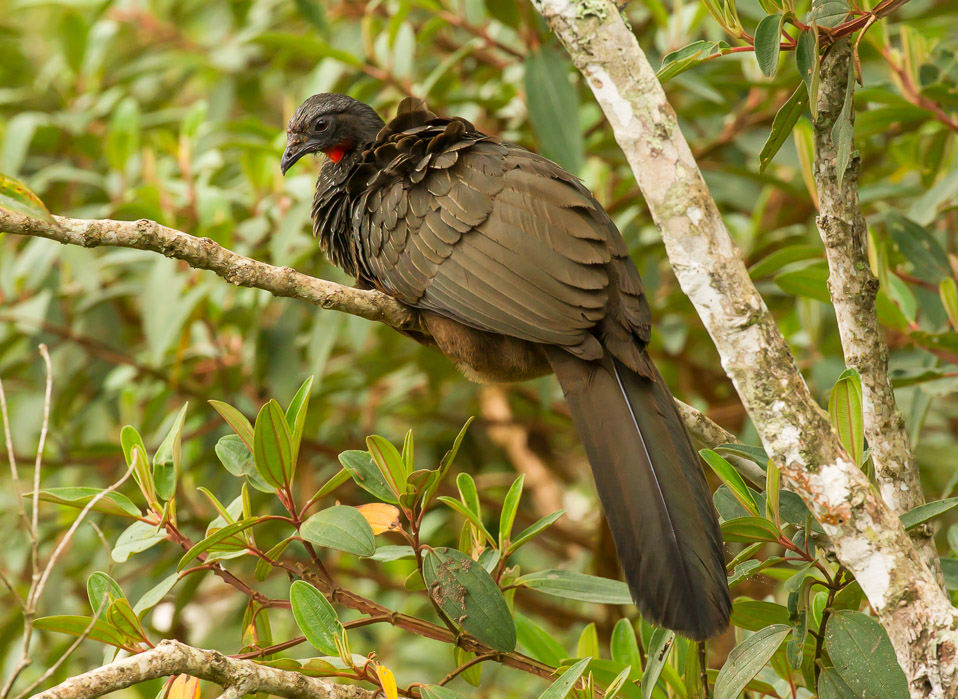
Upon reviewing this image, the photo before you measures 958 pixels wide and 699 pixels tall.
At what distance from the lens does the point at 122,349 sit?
4.38 metres

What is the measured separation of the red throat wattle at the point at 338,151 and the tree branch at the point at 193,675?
7.69ft

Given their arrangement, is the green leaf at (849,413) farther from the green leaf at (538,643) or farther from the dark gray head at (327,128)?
the dark gray head at (327,128)

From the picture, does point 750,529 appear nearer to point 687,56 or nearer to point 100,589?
point 687,56

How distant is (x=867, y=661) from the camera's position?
1712 mm

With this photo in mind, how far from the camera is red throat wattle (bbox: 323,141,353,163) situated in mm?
3615

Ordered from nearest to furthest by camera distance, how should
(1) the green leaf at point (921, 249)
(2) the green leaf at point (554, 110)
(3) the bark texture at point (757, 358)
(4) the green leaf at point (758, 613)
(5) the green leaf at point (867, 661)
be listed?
(3) the bark texture at point (757, 358), (5) the green leaf at point (867, 661), (4) the green leaf at point (758, 613), (1) the green leaf at point (921, 249), (2) the green leaf at point (554, 110)

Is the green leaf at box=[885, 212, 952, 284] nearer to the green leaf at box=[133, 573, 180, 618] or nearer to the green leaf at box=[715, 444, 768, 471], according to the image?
the green leaf at box=[715, 444, 768, 471]

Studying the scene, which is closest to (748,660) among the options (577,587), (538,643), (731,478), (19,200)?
(731,478)

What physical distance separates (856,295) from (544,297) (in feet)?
2.85

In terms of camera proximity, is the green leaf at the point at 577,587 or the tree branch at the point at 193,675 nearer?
the tree branch at the point at 193,675

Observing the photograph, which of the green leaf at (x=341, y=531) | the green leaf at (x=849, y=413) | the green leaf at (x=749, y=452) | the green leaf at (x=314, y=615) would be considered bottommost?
the green leaf at (x=314, y=615)

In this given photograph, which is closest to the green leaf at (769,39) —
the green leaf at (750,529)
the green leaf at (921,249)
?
the green leaf at (750,529)

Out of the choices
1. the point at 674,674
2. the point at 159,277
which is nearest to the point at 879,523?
the point at 674,674

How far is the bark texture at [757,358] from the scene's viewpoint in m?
1.56
